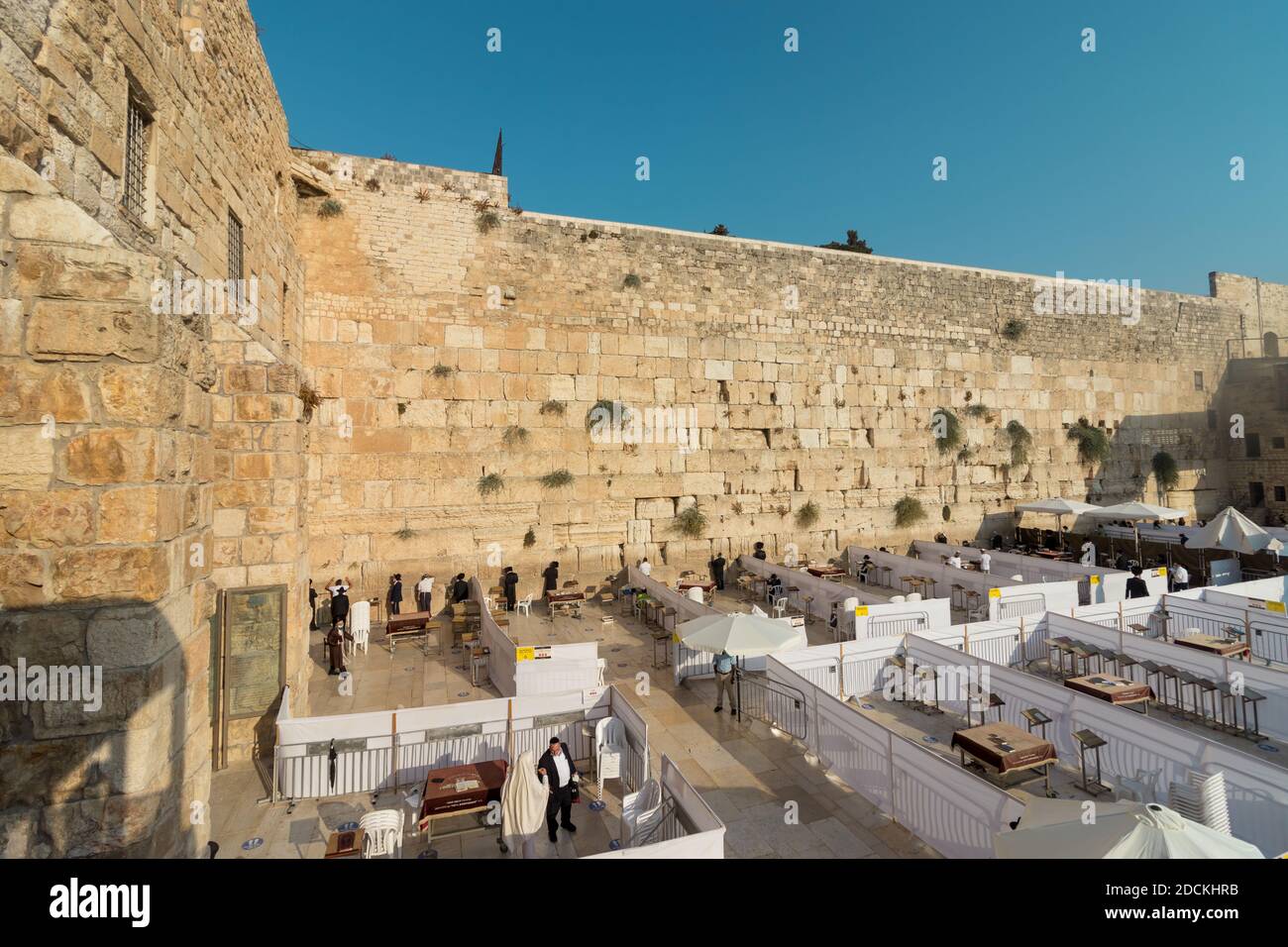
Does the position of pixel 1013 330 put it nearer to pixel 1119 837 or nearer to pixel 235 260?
pixel 1119 837

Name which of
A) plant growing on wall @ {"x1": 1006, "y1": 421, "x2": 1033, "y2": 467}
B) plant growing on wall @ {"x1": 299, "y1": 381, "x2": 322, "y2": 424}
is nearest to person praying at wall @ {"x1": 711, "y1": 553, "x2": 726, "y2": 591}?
plant growing on wall @ {"x1": 299, "y1": 381, "x2": 322, "y2": 424}

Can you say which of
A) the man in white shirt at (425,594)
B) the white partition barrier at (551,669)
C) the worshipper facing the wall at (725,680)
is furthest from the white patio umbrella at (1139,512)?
the man in white shirt at (425,594)

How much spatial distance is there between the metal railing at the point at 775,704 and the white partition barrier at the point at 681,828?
7.63ft

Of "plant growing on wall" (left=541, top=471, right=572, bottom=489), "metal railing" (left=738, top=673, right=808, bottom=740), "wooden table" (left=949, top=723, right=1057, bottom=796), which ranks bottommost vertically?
"metal railing" (left=738, top=673, right=808, bottom=740)

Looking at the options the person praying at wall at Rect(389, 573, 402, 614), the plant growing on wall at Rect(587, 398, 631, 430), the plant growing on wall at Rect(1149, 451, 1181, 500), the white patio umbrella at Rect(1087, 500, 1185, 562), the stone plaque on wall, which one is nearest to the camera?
the stone plaque on wall

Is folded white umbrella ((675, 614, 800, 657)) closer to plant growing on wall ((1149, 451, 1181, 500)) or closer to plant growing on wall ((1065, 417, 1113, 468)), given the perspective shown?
plant growing on wall ((1065, 417, 1113, 468))

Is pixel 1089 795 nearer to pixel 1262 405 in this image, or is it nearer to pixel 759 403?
pixel 759 403

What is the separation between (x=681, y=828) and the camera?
4.36m

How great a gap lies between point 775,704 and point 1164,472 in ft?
72.3

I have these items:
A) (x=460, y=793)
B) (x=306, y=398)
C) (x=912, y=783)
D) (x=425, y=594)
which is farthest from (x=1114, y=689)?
(x=425, y=594)

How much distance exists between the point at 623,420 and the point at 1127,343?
19.2m

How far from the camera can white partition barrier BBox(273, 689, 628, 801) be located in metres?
5.75

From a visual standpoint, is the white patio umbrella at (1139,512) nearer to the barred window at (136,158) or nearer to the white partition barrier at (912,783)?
the white partition barrier at (912,783)

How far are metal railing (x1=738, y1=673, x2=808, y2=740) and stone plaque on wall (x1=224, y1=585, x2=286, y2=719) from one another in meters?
5.40
